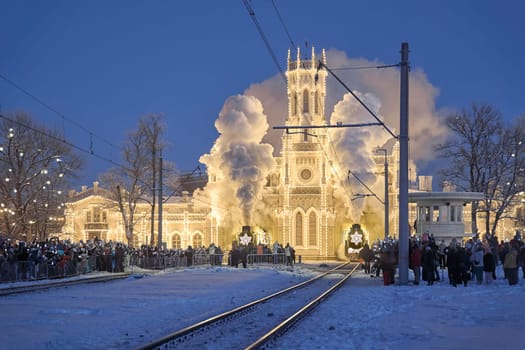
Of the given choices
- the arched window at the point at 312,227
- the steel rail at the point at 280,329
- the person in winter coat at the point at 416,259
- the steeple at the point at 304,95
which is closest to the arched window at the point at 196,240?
the arched window at the point at 312,227

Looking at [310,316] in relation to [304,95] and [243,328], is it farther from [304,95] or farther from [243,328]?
[304,95]

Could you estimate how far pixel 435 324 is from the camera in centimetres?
1652

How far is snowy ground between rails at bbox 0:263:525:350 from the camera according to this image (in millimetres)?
13734

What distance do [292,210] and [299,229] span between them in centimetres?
232

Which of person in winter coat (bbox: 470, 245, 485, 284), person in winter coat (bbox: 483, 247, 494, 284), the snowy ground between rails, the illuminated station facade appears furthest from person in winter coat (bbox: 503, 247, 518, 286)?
the illuminated station facade

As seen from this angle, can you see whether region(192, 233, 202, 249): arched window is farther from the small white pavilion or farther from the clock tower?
the small white pavilion

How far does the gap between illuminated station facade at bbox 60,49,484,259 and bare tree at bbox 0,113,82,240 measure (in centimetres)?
2610

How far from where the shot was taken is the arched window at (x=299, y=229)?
285ft

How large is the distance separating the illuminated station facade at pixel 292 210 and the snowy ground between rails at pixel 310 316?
58.2 meters

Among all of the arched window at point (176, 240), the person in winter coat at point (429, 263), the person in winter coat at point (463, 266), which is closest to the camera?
the person in winter coat at point (463, 266)

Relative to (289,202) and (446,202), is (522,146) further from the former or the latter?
(289,202)

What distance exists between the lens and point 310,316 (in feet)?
60.3

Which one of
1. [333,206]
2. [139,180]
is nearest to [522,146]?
[139,180]

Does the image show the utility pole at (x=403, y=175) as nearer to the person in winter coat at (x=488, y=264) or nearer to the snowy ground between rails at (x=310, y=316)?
the snowy ground between rails at (x=310, y=316)
